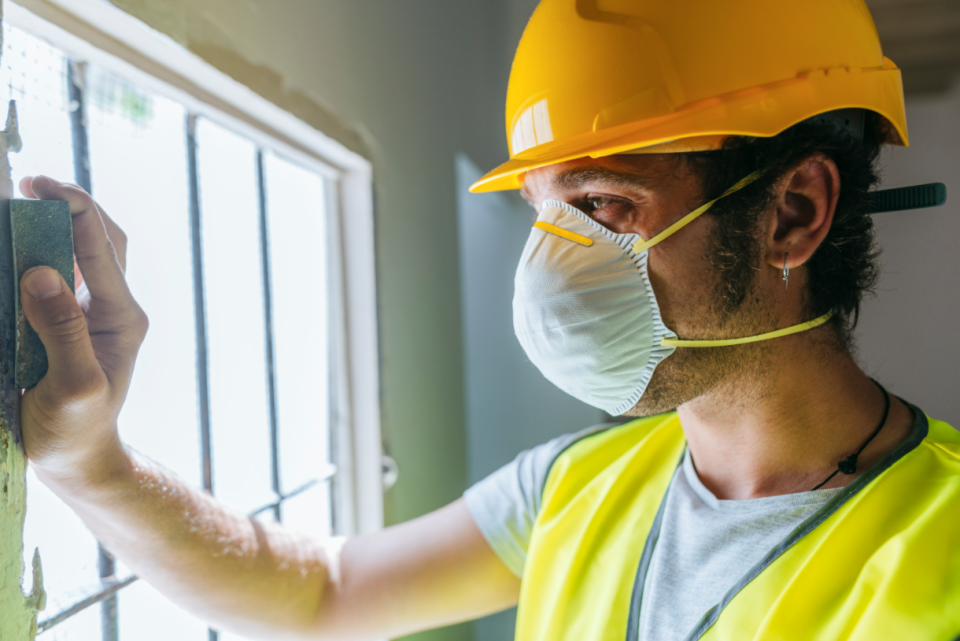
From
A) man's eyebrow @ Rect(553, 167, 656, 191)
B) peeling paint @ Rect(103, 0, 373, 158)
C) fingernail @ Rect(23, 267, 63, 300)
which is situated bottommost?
fingernail @ Rect(23, 267, 63, 300)

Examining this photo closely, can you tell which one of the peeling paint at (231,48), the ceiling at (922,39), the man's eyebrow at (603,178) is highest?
the ceiling at (922,39)

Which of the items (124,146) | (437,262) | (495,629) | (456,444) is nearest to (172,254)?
(124,146)

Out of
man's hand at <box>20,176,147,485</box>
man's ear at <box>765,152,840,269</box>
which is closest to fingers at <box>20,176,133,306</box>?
man's hand at <box>20,176,147,485</box>

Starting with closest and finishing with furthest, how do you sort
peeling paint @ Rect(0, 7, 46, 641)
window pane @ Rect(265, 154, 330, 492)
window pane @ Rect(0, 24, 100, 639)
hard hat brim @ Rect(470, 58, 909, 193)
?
peeling paint @ Rect(0, 7, 46, 641), window pane @ Rect(0, 24, 100, 639), hard hat brim @ Rect(470, 58, 909, 193), window pane @ Rect(265, 154, 330, 492)

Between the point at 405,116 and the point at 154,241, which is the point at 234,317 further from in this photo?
the point at 405,116

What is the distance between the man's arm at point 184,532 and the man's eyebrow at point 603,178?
2.11ft

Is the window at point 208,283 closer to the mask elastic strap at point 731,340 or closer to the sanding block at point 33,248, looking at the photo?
the sanding block at point 33,248

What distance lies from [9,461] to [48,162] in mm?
401

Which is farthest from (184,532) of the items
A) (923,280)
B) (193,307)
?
(923,280)

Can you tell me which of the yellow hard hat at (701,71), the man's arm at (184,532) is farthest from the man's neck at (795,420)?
the man's arm at (184,532)

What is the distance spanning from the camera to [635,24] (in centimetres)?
82

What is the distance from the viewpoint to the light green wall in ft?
3.48

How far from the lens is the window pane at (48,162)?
69 centimetres

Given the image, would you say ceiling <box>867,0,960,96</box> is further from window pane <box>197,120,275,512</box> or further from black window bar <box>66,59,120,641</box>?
black window bar <box>66,59,120,641</box>
